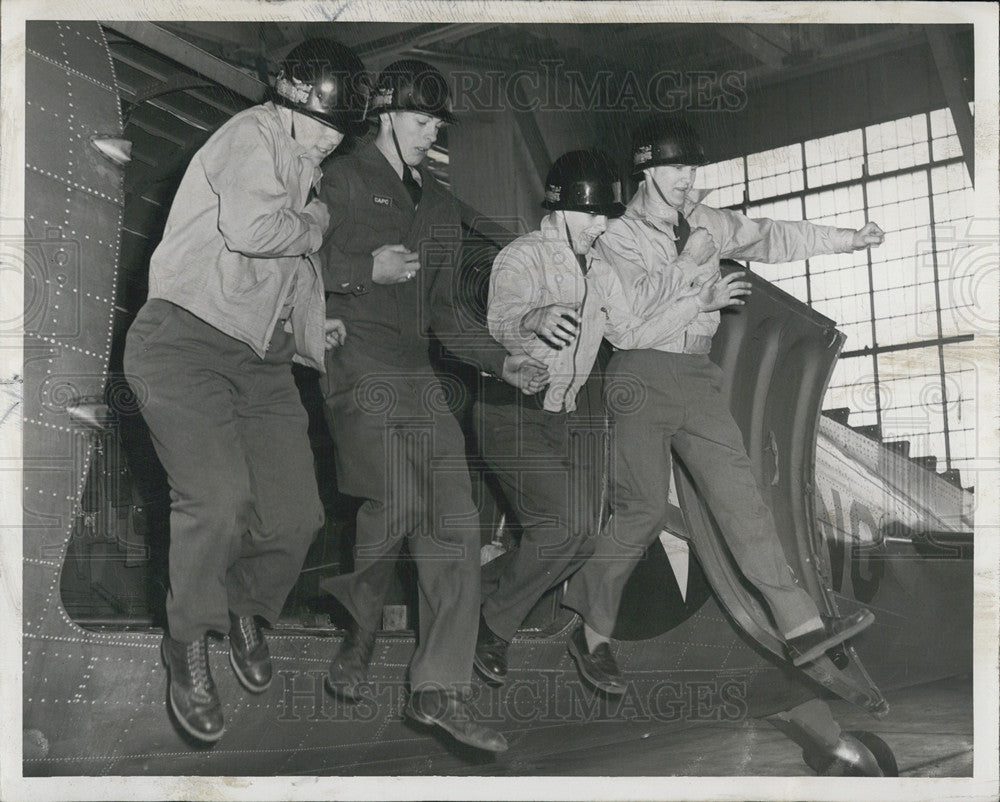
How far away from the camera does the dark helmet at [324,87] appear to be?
439cm

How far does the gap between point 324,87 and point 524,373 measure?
1.23m

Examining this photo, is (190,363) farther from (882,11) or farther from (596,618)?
(882,11)

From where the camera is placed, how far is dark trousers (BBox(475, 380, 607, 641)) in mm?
4551

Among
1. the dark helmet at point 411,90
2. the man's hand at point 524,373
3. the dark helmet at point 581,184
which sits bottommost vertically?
the man's hand at point 524,373

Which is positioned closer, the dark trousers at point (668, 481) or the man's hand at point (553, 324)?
the man's hand at point (553, 324)

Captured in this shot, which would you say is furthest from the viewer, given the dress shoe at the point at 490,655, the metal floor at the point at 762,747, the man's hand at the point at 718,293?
the man's hand at the point at 718,293

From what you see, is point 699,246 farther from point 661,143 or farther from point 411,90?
point 411,90

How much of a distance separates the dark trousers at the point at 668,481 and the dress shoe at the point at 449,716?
571mm

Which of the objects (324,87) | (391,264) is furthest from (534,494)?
(324,87)

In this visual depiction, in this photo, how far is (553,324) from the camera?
179 inches

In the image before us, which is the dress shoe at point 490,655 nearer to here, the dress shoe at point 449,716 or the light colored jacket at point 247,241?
the dress shoe at point 449,716

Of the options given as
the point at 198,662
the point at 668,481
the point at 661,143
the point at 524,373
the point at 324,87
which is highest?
the point at 324,87

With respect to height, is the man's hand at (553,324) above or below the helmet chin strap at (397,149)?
below

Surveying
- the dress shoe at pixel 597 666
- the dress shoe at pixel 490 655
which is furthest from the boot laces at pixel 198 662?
the dress shoe at pixel 597 666
